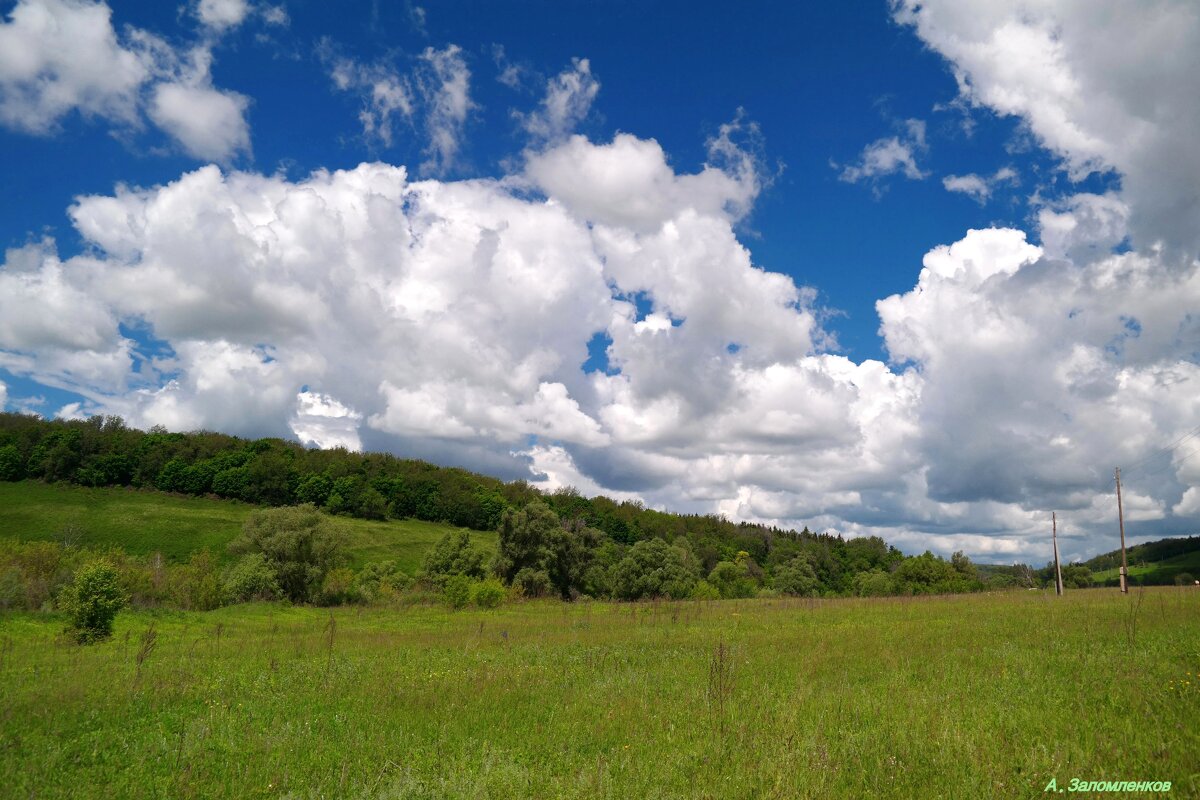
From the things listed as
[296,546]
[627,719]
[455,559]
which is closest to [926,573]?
[455,559]

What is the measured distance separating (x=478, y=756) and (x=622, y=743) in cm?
199

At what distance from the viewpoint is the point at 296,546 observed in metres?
51.1

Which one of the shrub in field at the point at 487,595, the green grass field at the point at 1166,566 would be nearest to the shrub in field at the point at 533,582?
the shrub in field at the point at 487,595

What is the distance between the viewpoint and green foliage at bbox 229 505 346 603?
50.7 metres

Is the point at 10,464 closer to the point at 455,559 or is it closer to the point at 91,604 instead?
the point at 455,559

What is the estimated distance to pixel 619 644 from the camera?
20766 millimetres

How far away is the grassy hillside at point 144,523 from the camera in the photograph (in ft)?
276

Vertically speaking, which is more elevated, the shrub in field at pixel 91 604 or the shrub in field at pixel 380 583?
the shrub in field at pixel 91 604

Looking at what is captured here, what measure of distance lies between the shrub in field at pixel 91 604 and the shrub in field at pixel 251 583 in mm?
20924

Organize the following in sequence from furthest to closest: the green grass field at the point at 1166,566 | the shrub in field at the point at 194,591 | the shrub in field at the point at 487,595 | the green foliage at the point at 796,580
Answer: the green grass field at the point at 1166,566, the green foliage at the point at 796,580, the shrub in field at the point at 487,595, the shrub in field at the point at 194,591

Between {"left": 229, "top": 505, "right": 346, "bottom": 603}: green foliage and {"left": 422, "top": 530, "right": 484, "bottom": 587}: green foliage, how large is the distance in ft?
32.4

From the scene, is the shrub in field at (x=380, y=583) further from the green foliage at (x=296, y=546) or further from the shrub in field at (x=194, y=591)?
the shrub in field at (x=194, y=591)

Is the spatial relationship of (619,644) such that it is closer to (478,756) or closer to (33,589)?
(478,756)

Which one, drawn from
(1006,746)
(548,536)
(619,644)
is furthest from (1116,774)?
(548,536)
